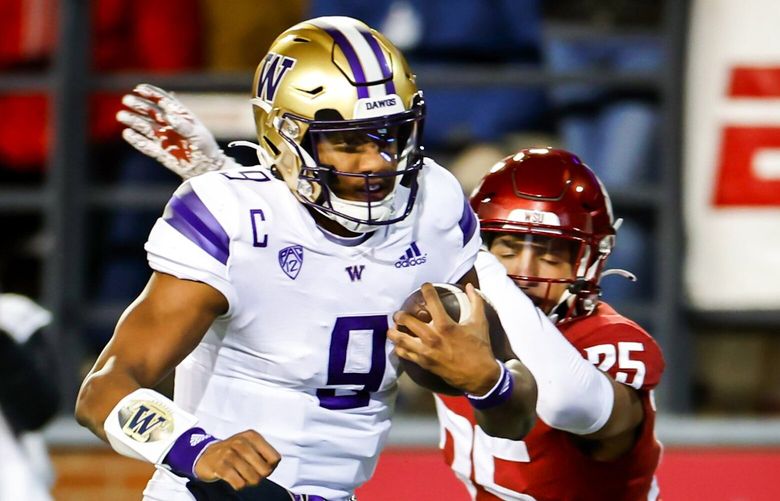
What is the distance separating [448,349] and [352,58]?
580mm

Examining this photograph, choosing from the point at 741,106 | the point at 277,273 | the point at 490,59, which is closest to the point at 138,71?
the point at 490,59

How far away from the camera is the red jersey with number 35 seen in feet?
10.3

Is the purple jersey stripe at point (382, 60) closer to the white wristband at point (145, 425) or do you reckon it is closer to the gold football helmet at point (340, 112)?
the gold football helmet at point (340, 112)

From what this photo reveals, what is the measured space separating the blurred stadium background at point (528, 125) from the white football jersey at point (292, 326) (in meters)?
2.21

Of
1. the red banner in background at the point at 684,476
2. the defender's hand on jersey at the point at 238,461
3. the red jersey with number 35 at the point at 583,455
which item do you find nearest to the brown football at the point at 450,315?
the red jersey with number 35 at the point at 583,455

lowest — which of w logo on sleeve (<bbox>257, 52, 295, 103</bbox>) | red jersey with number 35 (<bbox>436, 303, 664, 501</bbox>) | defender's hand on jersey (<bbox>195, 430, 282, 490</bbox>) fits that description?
red jersey with number 35 (<bbox>436, 303, 664, 501</bbox>)

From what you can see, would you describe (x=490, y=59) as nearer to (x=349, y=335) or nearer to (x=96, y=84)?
(x=96, y=84)

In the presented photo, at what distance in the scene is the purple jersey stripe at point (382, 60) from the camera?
2.86 m

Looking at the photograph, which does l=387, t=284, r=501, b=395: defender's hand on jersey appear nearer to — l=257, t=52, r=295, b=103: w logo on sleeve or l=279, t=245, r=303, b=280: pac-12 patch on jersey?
l=279, t=245, r=303, b=280: pac-12 patch on jersey

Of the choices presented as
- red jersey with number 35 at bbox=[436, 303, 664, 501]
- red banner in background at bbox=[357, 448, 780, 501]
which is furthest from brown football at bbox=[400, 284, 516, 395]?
red banner in background at bbox=[357, 448, 780, 501]

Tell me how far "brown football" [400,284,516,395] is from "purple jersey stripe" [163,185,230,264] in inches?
13.5

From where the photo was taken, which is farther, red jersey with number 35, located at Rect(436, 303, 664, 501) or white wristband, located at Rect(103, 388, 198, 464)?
red jersey with number 35, located at Rect(436, 303, 664, 501)

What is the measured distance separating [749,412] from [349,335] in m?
2.83

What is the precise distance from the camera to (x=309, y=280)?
2.80m
